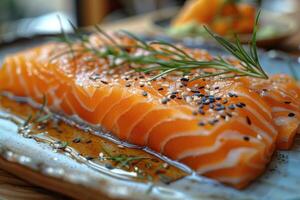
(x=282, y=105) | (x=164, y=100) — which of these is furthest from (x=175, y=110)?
(x=282, y=105)

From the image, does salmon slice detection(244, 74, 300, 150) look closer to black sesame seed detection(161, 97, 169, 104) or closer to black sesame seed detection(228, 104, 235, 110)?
black sesame seed detection(228, 104, 235, 110)

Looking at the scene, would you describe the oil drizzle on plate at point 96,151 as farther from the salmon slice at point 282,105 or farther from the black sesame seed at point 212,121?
the salmon slice at point 282,105

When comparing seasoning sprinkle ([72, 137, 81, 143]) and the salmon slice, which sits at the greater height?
the salmon slice

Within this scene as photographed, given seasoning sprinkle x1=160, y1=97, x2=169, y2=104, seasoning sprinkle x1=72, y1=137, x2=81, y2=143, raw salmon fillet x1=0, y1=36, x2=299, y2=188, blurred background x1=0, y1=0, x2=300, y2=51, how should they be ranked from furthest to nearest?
1. blurred background x1=0, y1=0, x2=300, y2=51
2. seasoning sprinkle x1=72, y1=137, x2=81, y2=143
3. seasoning sprinkle x1=160, y1=97, x2=169, y2=104
4. raw salmon fillet x1=0, y1=36, x2=299, y2=188

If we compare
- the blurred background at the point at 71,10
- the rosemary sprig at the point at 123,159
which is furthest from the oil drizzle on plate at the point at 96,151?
the blurred background at the point at 71,10

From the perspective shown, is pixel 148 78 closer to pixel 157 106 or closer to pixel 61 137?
pixel 157 106

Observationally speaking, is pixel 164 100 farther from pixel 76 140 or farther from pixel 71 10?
pixel 71 10

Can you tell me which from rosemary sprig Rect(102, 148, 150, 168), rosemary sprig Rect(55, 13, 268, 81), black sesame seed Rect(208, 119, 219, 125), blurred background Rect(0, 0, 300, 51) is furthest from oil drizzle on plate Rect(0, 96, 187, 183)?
blurred background Rect(0, 0, 300, 51)

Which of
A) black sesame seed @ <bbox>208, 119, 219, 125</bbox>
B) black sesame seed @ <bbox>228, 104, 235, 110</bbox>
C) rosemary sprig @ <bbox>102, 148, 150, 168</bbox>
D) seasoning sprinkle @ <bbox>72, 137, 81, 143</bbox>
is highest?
black sesame seed @ <bbox>228, 104, 235, 110</bbox>
